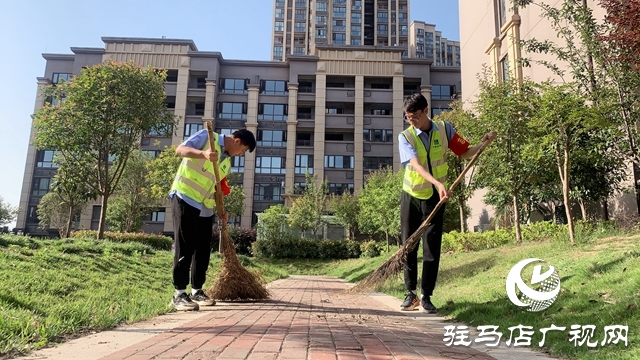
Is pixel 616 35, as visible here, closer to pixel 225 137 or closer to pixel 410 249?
pixel 410 249

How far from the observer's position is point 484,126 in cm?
1207

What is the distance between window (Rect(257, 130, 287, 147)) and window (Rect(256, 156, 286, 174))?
1373 mm

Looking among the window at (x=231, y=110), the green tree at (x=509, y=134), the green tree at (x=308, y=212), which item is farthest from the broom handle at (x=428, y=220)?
the window at (x=231, y=110)

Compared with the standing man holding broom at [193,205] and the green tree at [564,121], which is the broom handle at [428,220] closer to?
the standing man holding broom at [193,205]

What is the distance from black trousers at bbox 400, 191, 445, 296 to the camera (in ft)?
14.6

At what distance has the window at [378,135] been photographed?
141 feet

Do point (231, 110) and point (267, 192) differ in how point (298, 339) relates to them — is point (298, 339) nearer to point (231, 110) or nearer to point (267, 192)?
point (267, 192)

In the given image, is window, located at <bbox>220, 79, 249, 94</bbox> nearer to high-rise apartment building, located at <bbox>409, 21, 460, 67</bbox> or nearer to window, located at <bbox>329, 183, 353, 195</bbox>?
window, located at <bbox>329, 183, 353, 195</bbox>

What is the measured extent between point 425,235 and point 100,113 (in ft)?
45.5

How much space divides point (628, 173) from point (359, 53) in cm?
3384

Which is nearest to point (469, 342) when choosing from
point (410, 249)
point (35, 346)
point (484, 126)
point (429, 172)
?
point (410, 249)

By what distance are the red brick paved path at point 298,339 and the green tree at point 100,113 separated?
42.3 feet

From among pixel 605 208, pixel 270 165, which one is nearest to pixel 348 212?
pixel 270 165

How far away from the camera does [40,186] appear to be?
42344 mm
